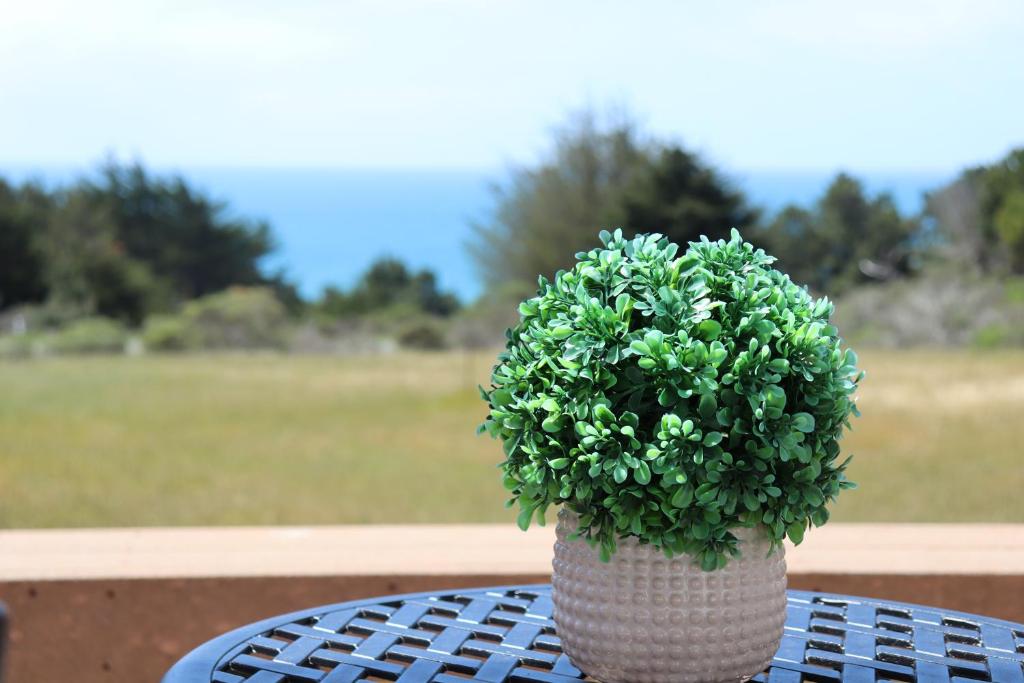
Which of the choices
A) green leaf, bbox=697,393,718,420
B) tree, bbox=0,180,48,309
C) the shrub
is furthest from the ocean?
green leaf, bbox=697,393,718,420

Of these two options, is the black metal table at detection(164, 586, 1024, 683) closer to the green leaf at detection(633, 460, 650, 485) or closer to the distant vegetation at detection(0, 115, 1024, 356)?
the green leaf at detection(633, 460, 650, 485)

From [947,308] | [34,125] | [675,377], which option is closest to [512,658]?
[675,377]

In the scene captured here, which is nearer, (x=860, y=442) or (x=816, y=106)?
(x=860, y=442)

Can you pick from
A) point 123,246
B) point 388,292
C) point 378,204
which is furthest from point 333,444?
point 378,204

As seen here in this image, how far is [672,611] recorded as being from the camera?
1.12m

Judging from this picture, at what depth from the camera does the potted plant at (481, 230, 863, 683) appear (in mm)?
1073

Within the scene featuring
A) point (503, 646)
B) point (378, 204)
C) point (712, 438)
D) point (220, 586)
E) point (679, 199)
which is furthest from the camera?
point (378, 204)

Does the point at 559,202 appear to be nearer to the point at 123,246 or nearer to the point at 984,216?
the point at 984,216

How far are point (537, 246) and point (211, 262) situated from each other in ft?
31.7

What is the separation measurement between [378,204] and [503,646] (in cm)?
6819

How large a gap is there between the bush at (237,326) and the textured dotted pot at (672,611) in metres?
15.1

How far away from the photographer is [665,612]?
1.12 metres

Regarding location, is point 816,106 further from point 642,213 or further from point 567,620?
point 567,620

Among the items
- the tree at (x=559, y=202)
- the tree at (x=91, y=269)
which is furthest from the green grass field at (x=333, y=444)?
the tree at (x=91, y=269)
